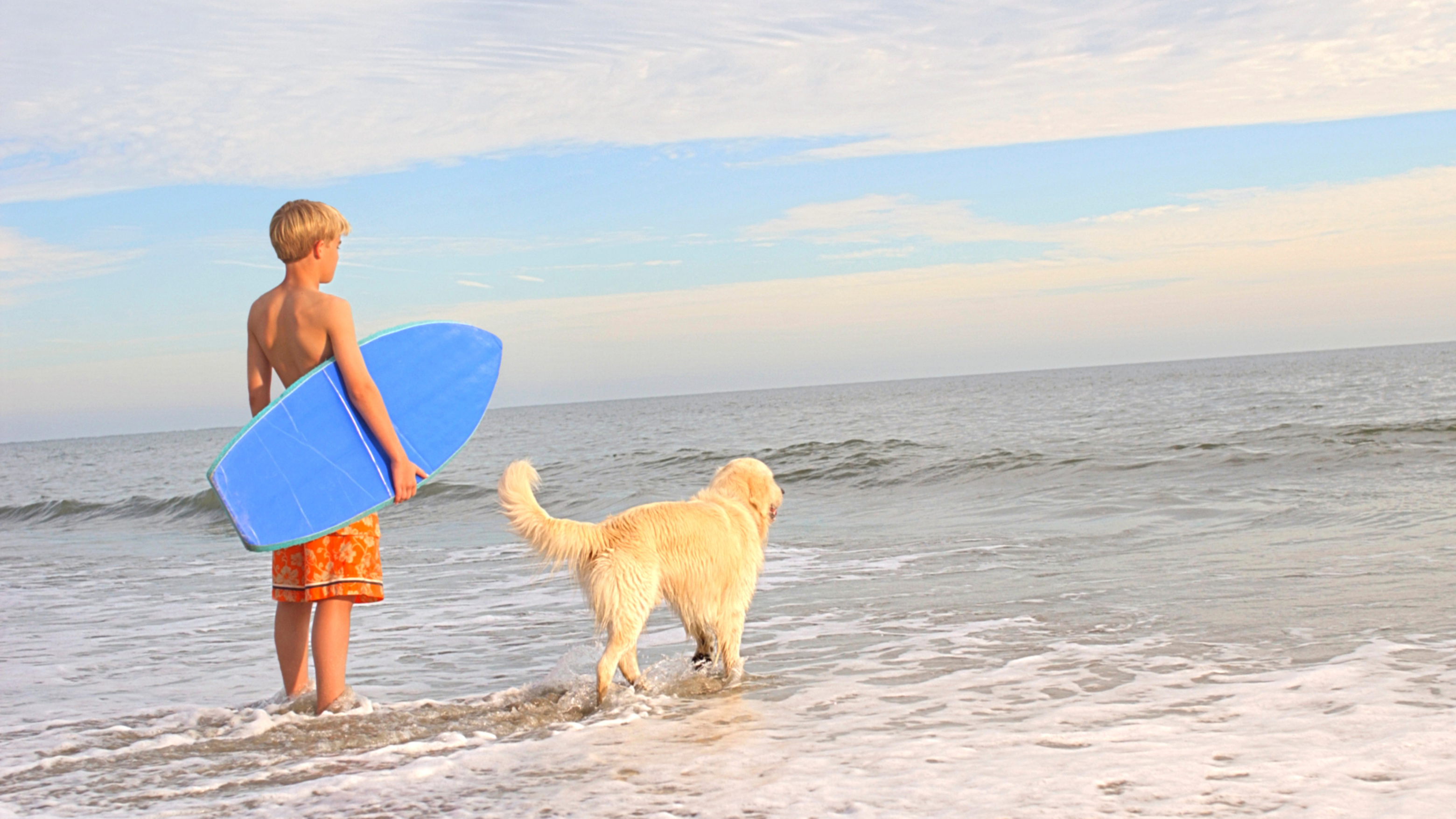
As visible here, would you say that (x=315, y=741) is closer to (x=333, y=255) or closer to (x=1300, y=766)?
(x=333, y=255)

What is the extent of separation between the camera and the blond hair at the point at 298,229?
4105mm

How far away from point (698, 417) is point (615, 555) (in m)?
51.1

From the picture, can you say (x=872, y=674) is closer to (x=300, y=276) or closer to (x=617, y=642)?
(x=617, y=642)

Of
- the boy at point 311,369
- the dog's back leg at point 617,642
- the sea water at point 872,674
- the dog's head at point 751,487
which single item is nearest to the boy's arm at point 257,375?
the boy at point 311,369

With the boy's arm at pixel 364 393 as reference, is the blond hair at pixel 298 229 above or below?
above

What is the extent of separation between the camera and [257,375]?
4379 mm

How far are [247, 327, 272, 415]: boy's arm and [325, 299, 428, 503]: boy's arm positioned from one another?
41 centimetres

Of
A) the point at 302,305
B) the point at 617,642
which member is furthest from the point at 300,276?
the point at 617,642

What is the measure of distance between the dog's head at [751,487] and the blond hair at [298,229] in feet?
6.67

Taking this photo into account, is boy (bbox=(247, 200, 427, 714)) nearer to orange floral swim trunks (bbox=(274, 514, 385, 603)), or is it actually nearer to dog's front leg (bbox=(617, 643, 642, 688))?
orange floral swim trunks (bbox=(274, 514, 385, 603))

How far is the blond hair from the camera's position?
411 cm

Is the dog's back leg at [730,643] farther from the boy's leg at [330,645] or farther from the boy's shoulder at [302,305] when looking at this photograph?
the boy's shoulder at [302,305]

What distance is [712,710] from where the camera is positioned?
4.36 metres

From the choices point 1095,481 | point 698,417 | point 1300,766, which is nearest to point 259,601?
point 1300,766
